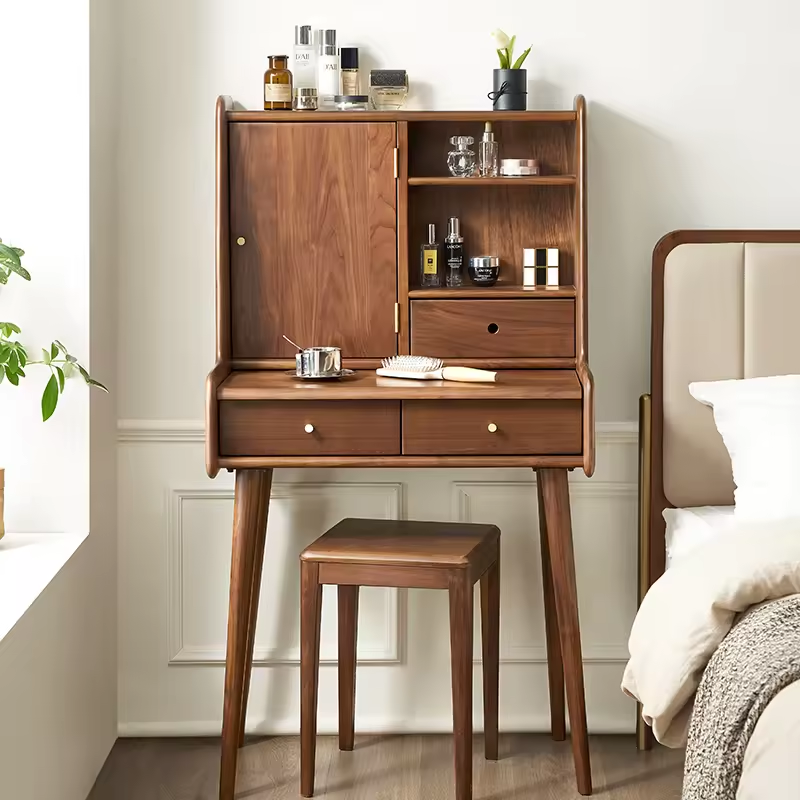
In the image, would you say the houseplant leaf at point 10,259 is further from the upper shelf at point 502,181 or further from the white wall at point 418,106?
the upper shelf at point 502,181

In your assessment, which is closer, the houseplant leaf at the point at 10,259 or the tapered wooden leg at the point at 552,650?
the houseplant leaf at the point at 10,259

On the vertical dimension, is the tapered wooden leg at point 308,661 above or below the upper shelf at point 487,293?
below

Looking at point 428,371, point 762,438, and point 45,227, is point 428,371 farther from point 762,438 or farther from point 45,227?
point 45,227

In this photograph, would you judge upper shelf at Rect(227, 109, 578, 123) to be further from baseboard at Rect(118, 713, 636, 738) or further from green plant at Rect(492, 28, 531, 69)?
baseboard at Rect(118, 713, 636, 738)

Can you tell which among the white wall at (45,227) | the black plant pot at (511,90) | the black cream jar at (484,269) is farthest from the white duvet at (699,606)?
the white wall at (45,227)

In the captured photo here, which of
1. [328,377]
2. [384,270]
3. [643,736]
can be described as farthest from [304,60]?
[643,736]

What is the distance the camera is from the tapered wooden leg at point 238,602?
2.36 m

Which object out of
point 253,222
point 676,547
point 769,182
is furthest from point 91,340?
point 769,182

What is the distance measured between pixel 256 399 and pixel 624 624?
3.84 feet

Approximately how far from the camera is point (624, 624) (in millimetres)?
2742

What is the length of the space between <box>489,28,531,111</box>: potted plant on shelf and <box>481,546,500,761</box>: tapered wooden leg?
3.53 feet

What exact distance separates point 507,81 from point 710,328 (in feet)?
2.52

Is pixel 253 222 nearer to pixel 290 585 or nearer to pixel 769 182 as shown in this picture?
pixel 290 585

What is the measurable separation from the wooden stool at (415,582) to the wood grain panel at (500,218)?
2.14ft
